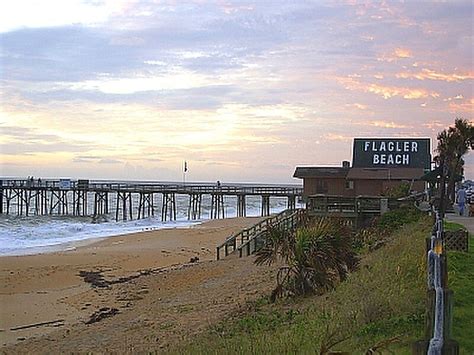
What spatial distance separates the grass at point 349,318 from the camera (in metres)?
7.10

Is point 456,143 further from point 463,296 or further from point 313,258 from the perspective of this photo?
point 463,296

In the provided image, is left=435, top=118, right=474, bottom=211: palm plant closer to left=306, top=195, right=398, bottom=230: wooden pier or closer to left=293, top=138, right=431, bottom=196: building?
left=306, top=195, right=398, bottom=230: wooden pier

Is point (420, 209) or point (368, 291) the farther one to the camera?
point (420, 209)

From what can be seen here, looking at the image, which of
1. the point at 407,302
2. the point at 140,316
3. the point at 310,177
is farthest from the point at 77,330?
the point at 310,177

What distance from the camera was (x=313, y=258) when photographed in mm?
13367

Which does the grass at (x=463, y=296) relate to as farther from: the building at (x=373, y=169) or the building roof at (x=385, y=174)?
the building at (x=373, y=169)

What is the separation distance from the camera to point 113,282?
22047 millimetres

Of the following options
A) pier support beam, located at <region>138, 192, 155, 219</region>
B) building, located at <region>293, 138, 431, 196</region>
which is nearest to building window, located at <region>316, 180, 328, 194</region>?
building, located at <region>293, 138, 431, 196</region>

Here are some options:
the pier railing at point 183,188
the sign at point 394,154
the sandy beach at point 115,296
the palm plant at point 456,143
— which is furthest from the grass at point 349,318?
the pier railing at point 183,188

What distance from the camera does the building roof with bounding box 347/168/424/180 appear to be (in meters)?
Result: 45.4

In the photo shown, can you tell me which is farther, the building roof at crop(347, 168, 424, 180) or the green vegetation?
the building roof at crop(347, 168, 424, 180)

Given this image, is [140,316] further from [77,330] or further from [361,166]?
[361,166]

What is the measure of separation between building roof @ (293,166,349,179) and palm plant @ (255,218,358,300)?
33.6m

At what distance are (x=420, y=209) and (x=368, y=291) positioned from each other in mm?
15204
